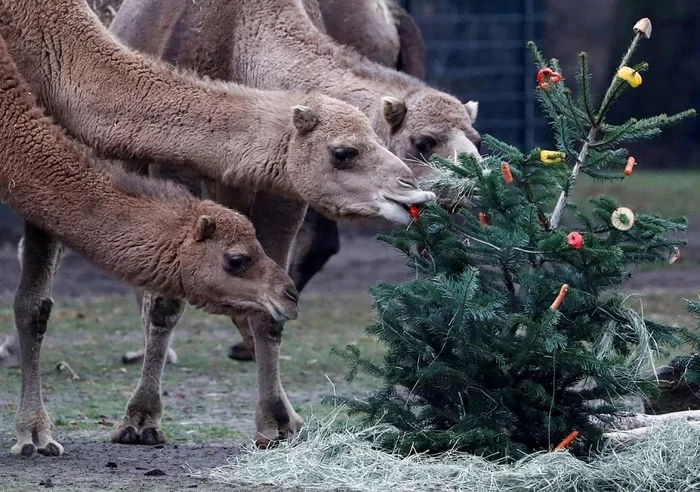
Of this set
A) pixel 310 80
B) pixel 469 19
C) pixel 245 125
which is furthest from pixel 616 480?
pixel 469 19

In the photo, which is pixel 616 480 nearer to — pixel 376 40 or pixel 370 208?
pixel 370 208

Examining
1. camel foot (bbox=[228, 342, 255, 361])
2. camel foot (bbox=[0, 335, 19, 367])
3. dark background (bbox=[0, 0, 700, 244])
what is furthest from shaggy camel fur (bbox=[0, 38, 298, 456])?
dark background (bbox=[0, 0, 700, 244])

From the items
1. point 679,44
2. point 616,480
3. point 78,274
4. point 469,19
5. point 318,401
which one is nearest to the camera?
point 616,480

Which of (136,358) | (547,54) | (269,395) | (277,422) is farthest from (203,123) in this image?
(547,54)

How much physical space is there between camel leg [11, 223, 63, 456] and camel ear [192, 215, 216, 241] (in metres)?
0.85

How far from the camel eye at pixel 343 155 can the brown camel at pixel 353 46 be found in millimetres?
2690

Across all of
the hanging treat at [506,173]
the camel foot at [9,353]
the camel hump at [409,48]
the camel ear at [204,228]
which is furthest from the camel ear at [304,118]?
the camel hump at [409,48]

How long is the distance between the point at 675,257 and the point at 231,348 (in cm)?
448

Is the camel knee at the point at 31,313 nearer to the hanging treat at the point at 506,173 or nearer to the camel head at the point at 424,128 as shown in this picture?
the camel head at the point at 424,128

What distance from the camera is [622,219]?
4.82 m

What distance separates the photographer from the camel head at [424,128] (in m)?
6.14

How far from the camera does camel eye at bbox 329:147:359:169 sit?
5531 mm

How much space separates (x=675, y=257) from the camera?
16.2 ft

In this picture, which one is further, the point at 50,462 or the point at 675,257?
the point at 50,462
